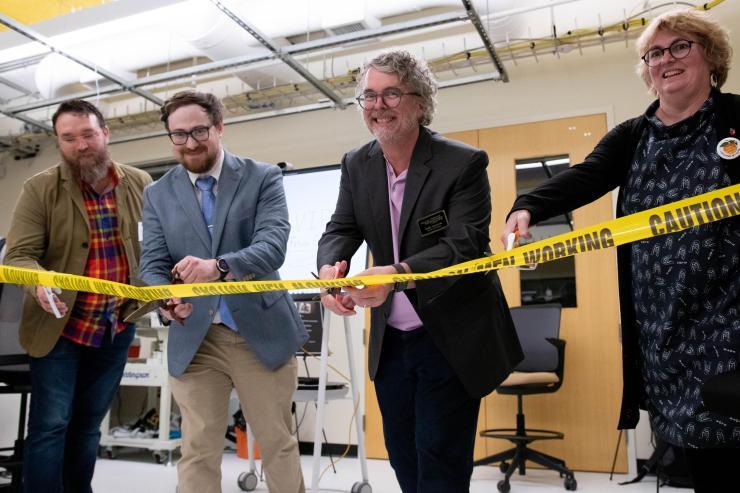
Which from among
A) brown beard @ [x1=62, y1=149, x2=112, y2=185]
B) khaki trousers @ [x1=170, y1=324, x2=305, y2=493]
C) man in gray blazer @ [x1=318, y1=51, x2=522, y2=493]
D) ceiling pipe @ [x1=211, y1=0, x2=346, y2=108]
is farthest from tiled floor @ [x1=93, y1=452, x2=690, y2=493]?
ceiling pipe @ [x1=211, y1=0, x2=346, y2=108]

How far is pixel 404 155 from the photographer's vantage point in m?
1.76

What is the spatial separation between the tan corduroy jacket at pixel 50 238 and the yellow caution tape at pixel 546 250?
19.5 inches

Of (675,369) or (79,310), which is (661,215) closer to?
(675,369)

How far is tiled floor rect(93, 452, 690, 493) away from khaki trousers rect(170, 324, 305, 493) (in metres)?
2.03

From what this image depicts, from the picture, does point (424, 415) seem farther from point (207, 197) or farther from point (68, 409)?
point (68, 409)

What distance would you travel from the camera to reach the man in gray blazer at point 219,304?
6.45 ft

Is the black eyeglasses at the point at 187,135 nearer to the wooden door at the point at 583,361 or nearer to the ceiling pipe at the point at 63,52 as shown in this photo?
the ceiling pipe at the point at 63,52

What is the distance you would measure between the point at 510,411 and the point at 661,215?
390 cm

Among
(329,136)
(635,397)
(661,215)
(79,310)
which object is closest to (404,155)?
(661,215)

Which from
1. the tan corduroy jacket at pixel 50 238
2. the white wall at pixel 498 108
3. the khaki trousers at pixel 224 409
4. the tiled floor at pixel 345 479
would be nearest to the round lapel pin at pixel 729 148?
the khaki trousers at pixel 224 409

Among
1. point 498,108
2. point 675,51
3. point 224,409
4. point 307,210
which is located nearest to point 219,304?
point 224,409

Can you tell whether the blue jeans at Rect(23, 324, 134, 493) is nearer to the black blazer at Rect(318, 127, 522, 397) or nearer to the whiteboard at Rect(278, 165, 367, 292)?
the black blazer at Rect(318, 127, 522, 397)

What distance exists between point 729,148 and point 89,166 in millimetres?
2276

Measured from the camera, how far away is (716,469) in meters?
1.33
